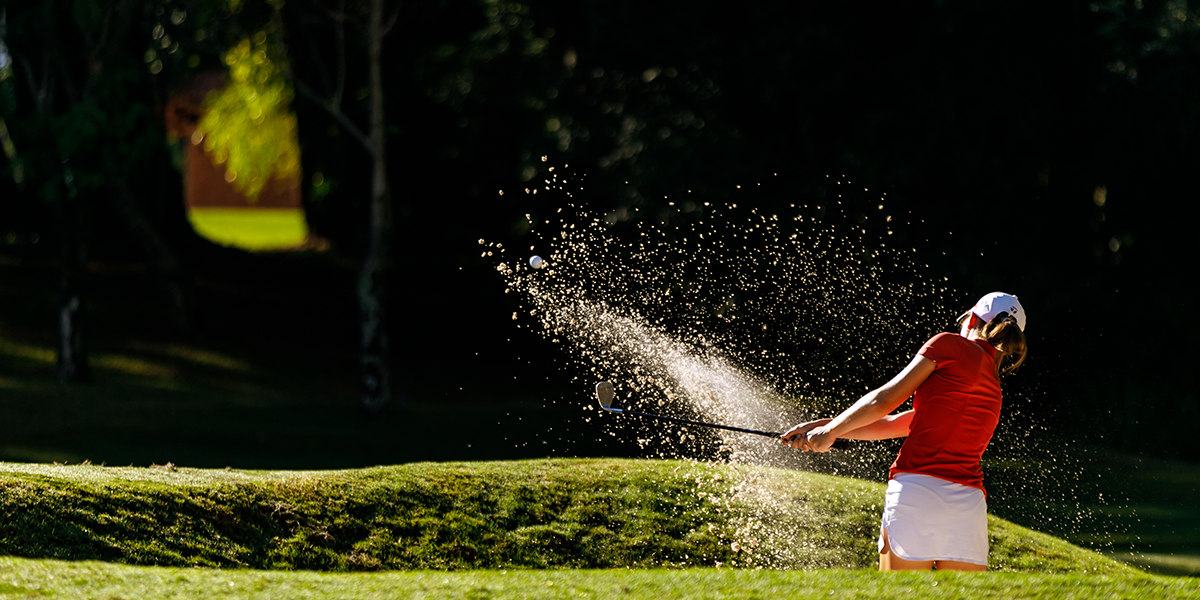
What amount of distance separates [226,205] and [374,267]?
46.3m

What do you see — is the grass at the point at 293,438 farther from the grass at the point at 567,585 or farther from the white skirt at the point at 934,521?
the white skirt at the point at 934,521

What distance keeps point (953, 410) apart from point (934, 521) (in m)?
0.45

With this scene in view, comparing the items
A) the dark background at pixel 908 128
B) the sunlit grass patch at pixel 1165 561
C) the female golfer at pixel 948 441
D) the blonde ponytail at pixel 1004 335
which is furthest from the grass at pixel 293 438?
the blonde ponytail at pixel 1004 335

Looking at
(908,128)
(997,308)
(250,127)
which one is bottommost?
(997,308)

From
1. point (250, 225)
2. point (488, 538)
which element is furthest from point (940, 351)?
point (250, 225)

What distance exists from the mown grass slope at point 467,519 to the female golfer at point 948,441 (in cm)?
325

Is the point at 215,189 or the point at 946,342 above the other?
the point at 215,189

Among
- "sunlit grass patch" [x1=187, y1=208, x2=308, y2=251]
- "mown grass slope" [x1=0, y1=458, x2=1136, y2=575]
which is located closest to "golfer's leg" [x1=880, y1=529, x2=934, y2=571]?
"mown grass slope" [x1=0, y1=458, x2=1136, y2=575]

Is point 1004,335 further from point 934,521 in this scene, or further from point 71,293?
point 71,293

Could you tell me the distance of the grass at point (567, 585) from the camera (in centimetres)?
507

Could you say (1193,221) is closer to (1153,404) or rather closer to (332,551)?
(1153,404)

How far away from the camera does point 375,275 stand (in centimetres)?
1655

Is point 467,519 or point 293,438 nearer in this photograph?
point 467,519

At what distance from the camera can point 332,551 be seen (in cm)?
748
